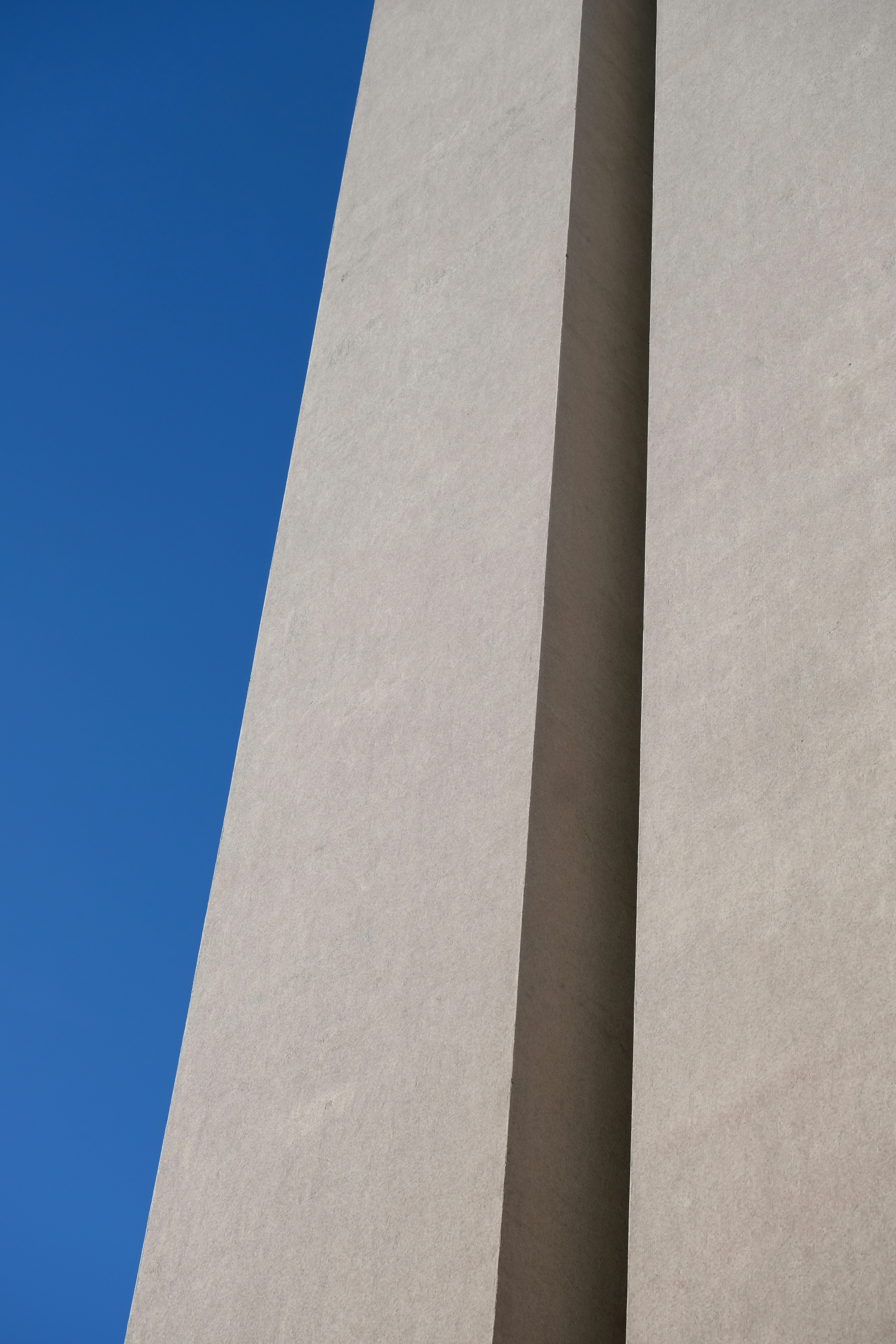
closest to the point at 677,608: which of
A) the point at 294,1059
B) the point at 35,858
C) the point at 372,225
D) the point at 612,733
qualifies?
the point at 612,733

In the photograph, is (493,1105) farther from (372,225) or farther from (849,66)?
(372,225)

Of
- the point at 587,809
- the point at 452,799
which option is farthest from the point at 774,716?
the point at 452,799

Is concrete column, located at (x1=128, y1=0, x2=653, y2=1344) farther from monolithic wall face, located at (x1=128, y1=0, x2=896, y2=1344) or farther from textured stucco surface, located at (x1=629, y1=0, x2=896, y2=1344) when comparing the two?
textured stucco surface, located at (x1=629, y1=0, x2=896, y2=1344)

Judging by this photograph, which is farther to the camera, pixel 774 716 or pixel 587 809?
pixel 587 809

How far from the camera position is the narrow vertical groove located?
2771 millimetres

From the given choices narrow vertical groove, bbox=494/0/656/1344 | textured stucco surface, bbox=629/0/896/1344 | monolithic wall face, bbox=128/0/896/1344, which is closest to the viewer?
textured stucco surface, bbox=629/0/896/1344

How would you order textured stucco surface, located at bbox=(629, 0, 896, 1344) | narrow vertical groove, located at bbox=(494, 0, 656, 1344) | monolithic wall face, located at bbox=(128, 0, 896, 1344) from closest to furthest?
textured stucco surface, located at bbox=(629, 0, 896, 1344), monolithic wall face, located at bbox=(128, 0, 896, 1344), narrow vertical groove, located at bbox=(494, 0, 656, 1344)

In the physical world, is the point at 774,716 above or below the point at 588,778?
below

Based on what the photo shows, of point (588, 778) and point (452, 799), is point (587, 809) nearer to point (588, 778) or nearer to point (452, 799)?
point (588, 778)

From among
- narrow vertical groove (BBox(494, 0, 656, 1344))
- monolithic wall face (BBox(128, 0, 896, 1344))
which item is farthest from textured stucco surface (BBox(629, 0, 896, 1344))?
narrow vertical groove (BBox(494, 0, 656, 1344))

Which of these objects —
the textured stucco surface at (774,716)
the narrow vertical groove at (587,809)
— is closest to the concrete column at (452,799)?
the narrow vertical groove at (587,809)

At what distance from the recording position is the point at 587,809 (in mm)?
3258

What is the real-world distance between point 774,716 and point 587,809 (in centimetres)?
59

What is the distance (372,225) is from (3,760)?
14.2 feet
